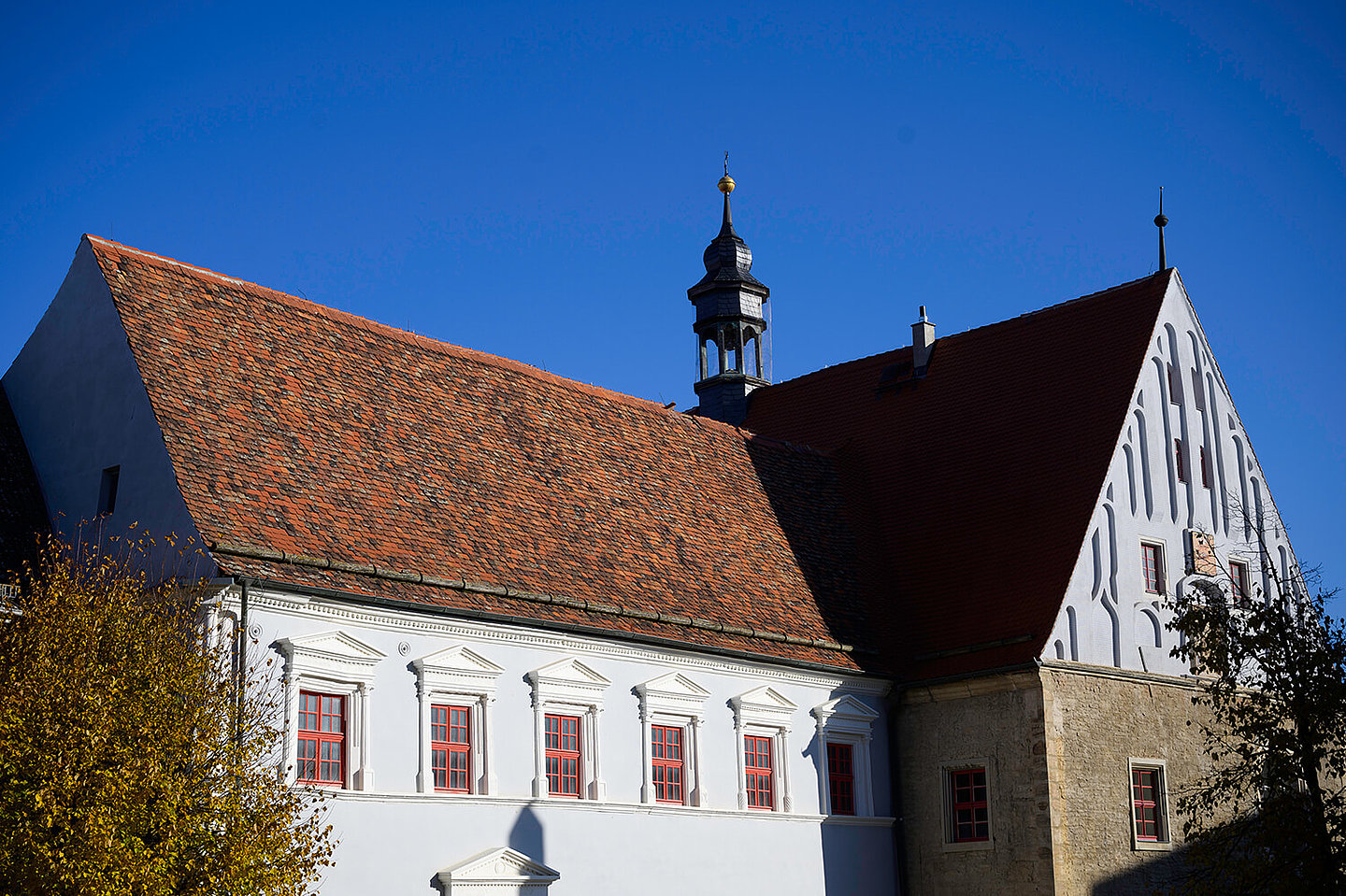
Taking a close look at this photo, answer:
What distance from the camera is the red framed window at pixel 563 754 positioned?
23.6 metres

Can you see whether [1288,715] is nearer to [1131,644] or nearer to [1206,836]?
[1206,836]

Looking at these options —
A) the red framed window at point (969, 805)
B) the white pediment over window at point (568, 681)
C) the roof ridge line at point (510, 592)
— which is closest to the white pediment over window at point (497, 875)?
the white pediment over window at point (568, 681)

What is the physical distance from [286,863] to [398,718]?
18.1 feet

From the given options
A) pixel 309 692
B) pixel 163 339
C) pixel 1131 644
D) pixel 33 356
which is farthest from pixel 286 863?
pixel 1131 644

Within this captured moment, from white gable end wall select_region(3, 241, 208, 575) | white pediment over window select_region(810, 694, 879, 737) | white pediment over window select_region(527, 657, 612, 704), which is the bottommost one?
white pediment over window select_region(810, 694, 879, 737)

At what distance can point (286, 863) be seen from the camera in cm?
1611

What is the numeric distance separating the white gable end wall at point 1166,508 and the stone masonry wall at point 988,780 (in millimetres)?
1359

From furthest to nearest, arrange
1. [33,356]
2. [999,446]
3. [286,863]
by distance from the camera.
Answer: [999,446]
[33,356]
[286,863]

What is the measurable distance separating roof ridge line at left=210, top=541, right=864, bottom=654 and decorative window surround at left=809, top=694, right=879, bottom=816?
1.07 meters

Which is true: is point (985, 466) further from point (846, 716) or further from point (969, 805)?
point (969, 805)

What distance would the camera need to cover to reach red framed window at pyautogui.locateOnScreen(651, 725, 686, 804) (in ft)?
82.4

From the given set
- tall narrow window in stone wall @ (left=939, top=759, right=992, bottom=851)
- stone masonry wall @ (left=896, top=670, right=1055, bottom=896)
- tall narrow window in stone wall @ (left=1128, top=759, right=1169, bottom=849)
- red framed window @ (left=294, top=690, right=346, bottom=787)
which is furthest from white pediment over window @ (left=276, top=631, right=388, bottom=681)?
tall narrow window in stone wall @ (left=1128, top=759, right=1169, bottom=849)

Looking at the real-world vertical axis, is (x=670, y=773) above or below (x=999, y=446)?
below

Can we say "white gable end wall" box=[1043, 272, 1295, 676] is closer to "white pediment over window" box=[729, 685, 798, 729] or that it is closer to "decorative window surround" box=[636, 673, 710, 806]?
"white pediment over window" box=[729, 685, 798, 729]
